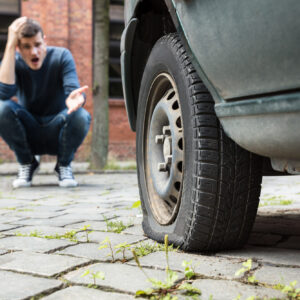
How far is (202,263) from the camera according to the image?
180 cm

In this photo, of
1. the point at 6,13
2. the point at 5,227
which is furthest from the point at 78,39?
the point at 5,227

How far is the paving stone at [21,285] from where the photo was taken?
4.83 ft

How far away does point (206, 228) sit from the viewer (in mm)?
1872

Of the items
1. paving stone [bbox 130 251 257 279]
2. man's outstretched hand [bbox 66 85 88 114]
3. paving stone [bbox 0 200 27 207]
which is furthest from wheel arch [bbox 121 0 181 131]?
man's outstretched hand [bbox 66 85 88 114]

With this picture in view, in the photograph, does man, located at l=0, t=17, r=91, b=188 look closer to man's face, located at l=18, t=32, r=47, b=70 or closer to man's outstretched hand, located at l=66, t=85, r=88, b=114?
man's face, located at l=18, t=32, r=47, b=70

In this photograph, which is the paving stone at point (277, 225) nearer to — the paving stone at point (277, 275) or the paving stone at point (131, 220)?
the paving stone at point (131, 220)

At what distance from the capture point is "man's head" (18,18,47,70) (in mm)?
5332

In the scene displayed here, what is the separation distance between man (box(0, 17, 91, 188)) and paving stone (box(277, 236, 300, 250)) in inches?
139

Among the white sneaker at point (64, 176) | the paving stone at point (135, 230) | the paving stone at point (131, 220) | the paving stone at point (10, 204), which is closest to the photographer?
the paving stone at point (135, 230)

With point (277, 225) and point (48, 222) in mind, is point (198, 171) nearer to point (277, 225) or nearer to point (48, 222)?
point (277, 225)

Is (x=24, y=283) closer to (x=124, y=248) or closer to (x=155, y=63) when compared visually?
(x=124, y=248)

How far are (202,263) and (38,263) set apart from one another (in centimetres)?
59

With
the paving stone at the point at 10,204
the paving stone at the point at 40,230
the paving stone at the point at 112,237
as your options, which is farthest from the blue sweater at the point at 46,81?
the paving stone at the point at 112,237

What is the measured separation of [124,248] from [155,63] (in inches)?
31.8
